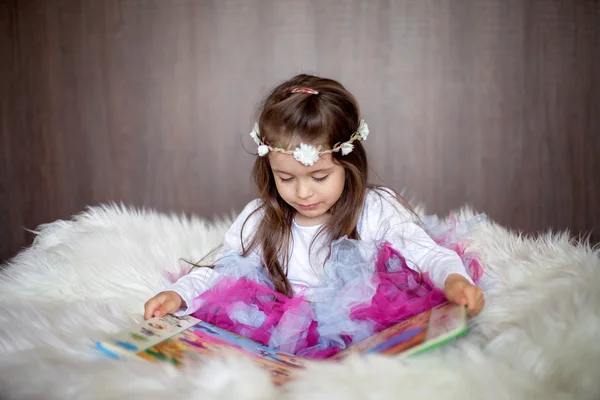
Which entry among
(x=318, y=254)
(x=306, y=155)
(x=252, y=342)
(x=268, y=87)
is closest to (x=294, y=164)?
(x=306, y=155)

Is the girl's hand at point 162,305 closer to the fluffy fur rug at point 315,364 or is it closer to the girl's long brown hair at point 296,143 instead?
the fluffy fur rug at point 315,364

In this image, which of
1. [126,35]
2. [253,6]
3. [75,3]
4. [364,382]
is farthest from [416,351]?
[75,3]

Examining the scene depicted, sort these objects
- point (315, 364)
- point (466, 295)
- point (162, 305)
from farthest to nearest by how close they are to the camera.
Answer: point (162, 305)
point (466, 295)
point (315, 364)

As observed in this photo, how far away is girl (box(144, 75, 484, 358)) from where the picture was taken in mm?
1037

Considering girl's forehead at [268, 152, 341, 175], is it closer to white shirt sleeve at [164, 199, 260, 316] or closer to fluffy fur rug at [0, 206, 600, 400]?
white shirt sleeve at [164, 199, 260, 316]

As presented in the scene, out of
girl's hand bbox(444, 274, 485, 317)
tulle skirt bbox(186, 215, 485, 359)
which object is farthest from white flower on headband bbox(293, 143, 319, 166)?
girl's hand bbox(444, 274, 485, 317)

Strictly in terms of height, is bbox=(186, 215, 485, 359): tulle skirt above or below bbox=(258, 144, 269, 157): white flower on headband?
below

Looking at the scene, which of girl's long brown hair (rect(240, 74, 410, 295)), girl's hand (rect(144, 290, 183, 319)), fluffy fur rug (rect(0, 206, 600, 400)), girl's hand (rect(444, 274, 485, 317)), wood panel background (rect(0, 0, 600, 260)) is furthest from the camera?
wood panel background (rect(0, 0, 600, 260))

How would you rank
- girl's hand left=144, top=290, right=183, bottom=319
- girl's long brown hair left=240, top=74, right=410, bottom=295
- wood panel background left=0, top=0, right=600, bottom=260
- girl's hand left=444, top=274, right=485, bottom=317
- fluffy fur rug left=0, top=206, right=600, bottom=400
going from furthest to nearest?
wood panel background left=0, top=0, right=600, bottom=260
girl's long brown hair left=240, top=74, right=410, bottom=295
girl's hand left=144, top=290, right=183, bottom=319
girl's hand left=444, top=274, right=485, bottom=317
fluffy fur rug left=0, top=206, right=600, bottom=400

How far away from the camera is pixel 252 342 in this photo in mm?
988

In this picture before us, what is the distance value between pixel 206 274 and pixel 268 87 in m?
0.86

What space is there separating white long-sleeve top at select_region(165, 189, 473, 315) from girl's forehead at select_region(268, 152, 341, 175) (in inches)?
6.9

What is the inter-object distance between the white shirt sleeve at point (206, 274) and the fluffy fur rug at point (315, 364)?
0.27 ft

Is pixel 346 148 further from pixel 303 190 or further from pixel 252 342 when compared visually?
pixel 252 342
